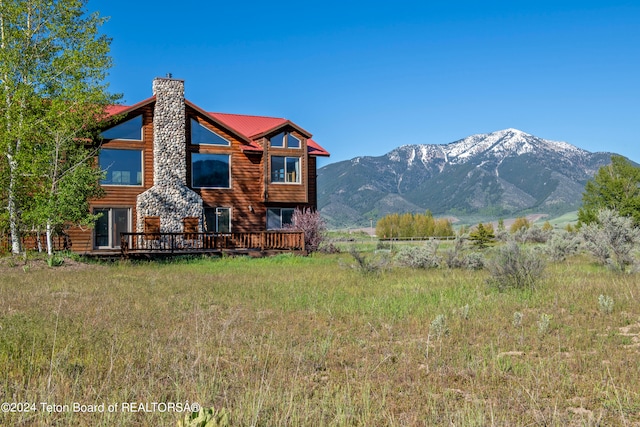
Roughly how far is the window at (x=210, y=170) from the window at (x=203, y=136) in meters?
0.74

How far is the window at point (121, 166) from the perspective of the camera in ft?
92.7

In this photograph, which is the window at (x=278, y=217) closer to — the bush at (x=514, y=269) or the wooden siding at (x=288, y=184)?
the wooden siding at (x=288, y=184)

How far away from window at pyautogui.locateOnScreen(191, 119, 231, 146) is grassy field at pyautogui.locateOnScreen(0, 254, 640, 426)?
19.4m

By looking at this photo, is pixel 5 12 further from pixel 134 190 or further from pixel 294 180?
pixel 294 180

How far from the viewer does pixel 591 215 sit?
1617 inches

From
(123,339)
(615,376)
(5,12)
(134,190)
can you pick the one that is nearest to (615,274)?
(615,376)

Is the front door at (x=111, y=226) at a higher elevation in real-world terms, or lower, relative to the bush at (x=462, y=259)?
higher

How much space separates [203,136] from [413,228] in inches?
1721

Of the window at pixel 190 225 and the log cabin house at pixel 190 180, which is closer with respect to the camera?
the log cabin house at pixel 190 180

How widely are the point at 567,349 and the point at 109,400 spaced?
17.7 feet

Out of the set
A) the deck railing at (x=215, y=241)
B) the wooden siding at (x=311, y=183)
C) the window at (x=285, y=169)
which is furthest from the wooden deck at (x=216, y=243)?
the wooden siding at (x=311, y=183)

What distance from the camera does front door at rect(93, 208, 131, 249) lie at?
92.0 ft

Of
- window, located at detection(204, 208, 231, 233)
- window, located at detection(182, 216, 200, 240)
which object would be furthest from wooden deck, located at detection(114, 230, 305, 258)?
window, located at detection(204, 208, 231, 233)

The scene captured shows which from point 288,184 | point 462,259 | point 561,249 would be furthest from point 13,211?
point 561,249
